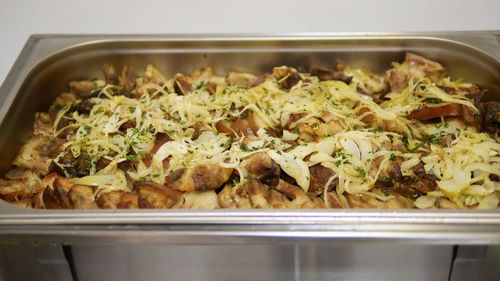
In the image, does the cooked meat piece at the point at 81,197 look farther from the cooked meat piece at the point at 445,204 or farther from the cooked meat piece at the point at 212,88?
the cooked meat piece at the point at 445,204

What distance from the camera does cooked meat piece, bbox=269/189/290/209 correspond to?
7.26ft

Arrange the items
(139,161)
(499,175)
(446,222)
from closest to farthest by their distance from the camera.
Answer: (446,222), (499,175), (139,161)

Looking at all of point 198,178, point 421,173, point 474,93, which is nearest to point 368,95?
point 474,93

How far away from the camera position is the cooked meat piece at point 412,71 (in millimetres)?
2965

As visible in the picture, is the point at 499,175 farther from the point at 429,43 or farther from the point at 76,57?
the point at 76,57

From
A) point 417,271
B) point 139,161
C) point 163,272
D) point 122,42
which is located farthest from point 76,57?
point 417,271

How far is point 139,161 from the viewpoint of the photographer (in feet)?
8.23

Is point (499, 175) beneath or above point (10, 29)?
beneath

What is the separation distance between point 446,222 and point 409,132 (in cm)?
81

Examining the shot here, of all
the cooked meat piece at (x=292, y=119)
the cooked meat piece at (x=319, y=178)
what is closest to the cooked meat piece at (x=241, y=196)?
the cooked meat piece at (x=319, y=178)

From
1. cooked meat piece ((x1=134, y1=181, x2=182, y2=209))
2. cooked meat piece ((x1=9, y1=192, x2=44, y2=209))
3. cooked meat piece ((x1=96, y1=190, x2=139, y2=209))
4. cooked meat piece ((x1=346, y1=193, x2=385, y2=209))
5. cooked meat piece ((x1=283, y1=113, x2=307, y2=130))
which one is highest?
cooked meat piece ((x1=283, y1=113, x2=307, y2=130))

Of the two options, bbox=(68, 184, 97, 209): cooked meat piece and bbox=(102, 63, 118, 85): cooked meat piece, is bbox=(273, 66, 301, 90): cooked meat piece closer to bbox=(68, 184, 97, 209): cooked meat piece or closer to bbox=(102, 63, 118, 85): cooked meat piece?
bbox=(102, 63, 118, 85): cooked meat piece

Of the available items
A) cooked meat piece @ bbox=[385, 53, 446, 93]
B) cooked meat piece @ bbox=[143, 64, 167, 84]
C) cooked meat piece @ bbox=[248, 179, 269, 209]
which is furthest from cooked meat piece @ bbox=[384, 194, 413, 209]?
cooked meat piece @ bbox=[143, 64, 167, 84]

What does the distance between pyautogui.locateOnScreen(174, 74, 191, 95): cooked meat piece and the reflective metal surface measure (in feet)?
0.79
